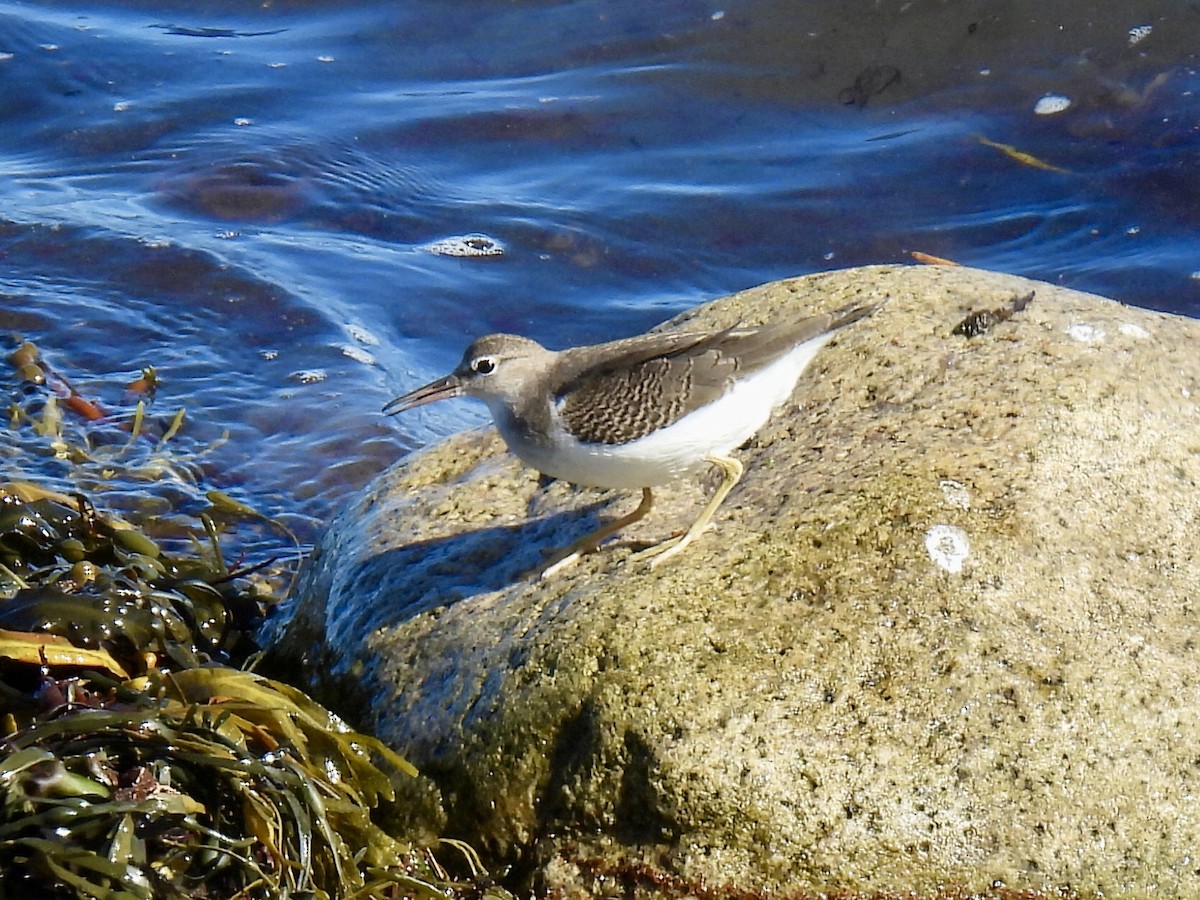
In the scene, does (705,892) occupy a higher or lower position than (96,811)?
lower

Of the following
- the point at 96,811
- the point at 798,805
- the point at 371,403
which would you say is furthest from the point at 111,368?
the point at 798,805

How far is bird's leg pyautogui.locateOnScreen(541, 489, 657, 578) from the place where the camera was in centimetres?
448

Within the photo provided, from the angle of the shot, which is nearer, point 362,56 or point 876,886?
point 876,886

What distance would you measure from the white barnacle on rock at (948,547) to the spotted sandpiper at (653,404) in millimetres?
710

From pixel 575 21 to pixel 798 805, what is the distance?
9.52 meters

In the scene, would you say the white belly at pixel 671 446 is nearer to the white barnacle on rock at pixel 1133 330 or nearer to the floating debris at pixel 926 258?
the white barnacle on rock at pixel 1133 330

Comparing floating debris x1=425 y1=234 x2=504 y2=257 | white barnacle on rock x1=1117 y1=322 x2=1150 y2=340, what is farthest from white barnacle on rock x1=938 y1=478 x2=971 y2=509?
floating debris x1=425 y1=234 x2=504 y2=257

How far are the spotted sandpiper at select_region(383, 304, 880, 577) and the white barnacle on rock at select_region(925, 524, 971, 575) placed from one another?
71 cm

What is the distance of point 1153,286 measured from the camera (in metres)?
8.59

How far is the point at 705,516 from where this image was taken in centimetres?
441

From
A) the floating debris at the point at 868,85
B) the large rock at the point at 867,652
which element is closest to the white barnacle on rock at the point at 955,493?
the large rock at the point at 867,652

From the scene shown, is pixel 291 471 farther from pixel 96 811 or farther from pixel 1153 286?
pixel 1153 286

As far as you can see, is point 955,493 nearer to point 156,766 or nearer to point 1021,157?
point 156,766

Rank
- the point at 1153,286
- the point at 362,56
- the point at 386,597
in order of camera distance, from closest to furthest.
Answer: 1. the point at 386,597
2. the point at 1153,286
3. the point at 362,56
